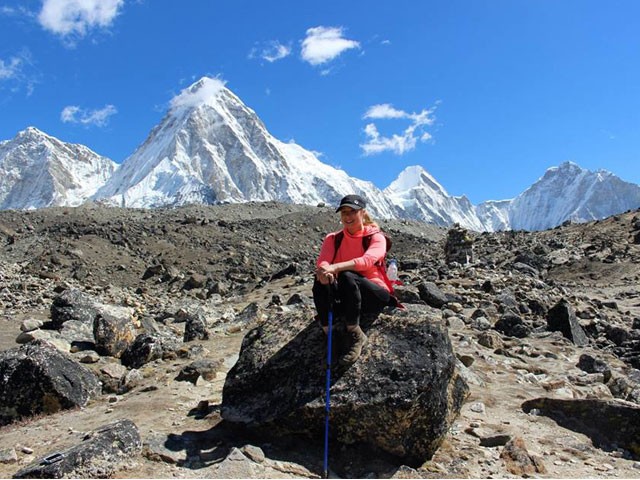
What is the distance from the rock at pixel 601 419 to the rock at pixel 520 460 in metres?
1.31

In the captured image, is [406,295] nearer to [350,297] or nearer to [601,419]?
[601,419]

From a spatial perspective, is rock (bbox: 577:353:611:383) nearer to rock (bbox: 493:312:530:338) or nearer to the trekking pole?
rock (bbox: 493:312:530:338)

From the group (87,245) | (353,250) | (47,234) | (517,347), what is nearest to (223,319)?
(517,347)

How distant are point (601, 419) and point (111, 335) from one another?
8.74m

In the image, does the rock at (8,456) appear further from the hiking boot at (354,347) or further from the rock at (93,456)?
the hiking boot at (354,347)

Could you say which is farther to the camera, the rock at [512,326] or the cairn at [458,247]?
the cairn at [458,247]

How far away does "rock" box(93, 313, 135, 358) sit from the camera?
442 inches

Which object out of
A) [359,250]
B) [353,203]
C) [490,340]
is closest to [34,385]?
[359,250]

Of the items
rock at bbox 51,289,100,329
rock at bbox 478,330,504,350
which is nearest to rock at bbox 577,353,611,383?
rock at bbox 478,330,504,350

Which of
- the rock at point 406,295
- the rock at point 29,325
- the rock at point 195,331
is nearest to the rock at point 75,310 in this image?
Answer: the rock at point 29,325

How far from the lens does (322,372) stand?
6453mm

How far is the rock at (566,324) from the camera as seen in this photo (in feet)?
44.1

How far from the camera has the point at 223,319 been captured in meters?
15.4

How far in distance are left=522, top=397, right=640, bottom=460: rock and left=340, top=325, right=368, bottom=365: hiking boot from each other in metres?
3.10
